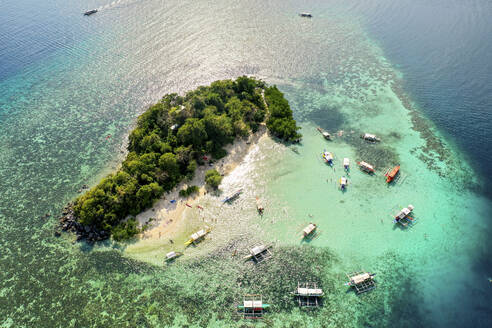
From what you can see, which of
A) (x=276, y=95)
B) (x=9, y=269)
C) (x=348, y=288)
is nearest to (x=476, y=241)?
(x=348, y=288)

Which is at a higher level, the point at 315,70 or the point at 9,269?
the point at 315,70

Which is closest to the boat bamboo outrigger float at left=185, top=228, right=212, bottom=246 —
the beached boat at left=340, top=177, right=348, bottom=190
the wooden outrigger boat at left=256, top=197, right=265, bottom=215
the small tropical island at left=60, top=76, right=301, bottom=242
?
the small tropical island at left=60, top=76, right=301, bottom=242

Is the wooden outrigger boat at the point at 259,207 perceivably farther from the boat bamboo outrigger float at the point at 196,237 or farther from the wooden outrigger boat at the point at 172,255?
the wooden outrigger boat at the point at 172,255

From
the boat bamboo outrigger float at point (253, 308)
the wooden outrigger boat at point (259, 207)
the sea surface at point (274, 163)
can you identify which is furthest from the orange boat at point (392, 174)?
the boat bamboo outrigger float at point (253, 308)

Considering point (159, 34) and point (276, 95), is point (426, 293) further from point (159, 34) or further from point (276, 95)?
point (159, 34)

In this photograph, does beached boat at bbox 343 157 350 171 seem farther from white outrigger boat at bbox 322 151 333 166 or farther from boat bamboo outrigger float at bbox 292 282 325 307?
boat bamboo outrigger float at bbox 292 282 325 307

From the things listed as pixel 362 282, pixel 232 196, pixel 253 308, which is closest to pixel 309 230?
pixel 362 282

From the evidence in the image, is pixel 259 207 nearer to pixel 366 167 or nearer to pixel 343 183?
pixel 343 183
